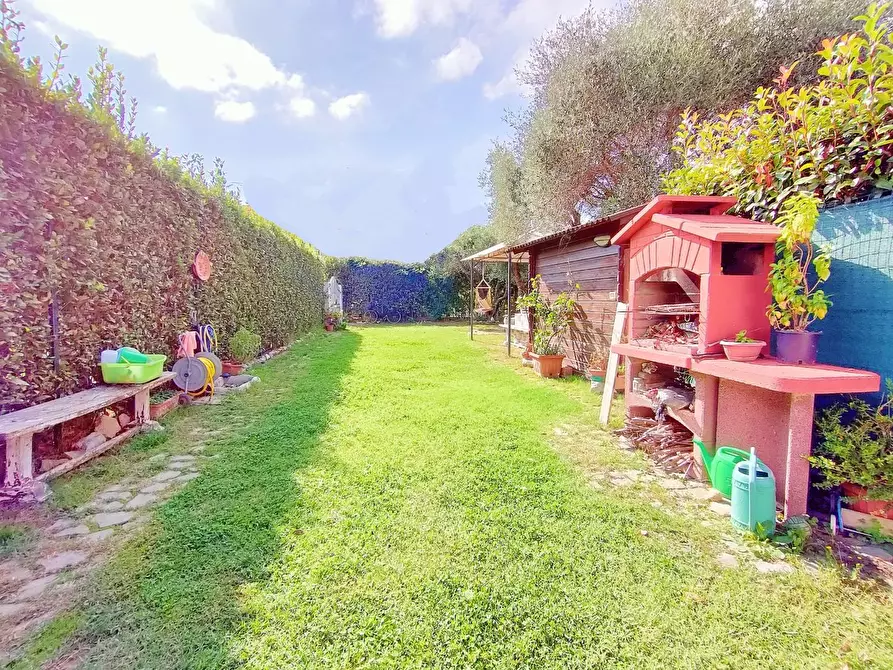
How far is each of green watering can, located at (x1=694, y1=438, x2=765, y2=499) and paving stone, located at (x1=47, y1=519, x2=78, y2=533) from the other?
3957 mm

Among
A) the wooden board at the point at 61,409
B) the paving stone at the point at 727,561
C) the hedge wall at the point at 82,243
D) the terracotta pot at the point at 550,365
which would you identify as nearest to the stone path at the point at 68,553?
the wooden board at the point at 61,409

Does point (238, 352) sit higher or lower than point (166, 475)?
higher

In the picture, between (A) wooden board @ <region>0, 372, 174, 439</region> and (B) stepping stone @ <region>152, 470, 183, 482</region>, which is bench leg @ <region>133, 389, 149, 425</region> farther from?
(B) stepping stone @ <region>152, 470, 183, 482</region>

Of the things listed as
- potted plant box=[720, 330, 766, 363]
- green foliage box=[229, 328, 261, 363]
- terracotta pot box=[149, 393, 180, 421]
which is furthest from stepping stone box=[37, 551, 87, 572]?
green foliage box=[229, 328, 261, 363]

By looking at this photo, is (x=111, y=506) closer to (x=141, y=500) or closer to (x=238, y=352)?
(x=141, y=500)

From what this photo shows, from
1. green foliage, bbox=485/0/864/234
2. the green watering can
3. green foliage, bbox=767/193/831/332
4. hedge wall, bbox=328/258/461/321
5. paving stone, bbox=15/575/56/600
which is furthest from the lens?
hedge wall, bbox=328/258/461/321

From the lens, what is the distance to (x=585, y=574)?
6.01 ft

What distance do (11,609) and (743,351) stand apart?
4.02 m

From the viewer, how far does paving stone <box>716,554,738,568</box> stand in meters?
1.94

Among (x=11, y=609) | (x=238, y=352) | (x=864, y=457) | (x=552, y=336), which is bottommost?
(x=11, y=609)

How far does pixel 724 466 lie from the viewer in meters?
2.57

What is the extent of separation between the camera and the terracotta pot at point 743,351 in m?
2.58

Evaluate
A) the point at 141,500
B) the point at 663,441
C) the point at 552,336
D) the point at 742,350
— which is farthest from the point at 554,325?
the point at 141,500

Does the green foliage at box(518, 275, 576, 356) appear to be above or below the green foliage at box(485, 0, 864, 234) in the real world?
below
